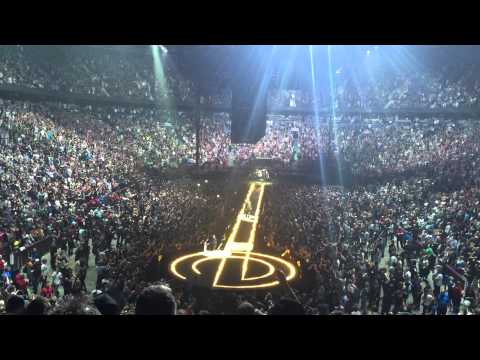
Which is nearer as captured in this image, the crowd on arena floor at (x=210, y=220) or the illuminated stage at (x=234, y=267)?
the crowd on arena floor at (x=210, y=220)

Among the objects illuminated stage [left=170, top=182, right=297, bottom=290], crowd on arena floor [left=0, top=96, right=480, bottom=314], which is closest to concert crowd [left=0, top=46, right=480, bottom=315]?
crowd on arena floor [left=0, top=96, right=480, bottom=314]

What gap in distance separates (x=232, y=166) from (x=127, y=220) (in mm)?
15216

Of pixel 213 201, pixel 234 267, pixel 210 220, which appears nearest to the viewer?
pixel 234 267

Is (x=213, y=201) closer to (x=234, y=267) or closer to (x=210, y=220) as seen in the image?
(x=210, y=220)

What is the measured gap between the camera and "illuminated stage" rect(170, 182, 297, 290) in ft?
38.2

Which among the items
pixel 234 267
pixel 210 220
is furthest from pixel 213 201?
pixel 234 267

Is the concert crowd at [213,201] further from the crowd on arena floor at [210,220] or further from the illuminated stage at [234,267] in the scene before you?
the illuminated stage at [234,267]

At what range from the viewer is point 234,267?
13094 millimetres

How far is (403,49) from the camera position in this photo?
128 ft

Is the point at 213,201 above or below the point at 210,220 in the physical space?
above

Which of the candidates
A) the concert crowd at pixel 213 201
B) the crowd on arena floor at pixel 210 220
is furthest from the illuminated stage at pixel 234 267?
the crowd on arena floor at pixel 210 220

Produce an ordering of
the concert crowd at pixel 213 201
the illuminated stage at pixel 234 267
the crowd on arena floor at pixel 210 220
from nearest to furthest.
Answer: the crowd on arena floor at pixel 210 220 → the concert crowd at pixel 213 201 → the illuminated stage at pixel 234 267

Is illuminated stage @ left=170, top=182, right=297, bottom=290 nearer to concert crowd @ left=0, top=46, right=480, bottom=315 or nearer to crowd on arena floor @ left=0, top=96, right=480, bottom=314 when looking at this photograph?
concert crowd @ left=0, top=46, right=480, bottom=315

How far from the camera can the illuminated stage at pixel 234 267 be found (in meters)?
11.6
